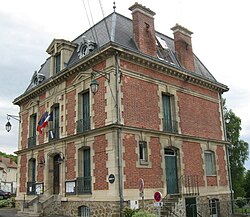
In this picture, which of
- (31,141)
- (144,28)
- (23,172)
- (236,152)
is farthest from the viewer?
(236,152)

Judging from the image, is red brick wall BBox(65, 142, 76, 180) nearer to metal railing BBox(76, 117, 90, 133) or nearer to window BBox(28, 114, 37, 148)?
metal railing BBox(76, 117, 90, 133)

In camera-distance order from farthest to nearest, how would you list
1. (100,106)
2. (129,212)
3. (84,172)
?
(84,172)
(100,106)
(129,212)

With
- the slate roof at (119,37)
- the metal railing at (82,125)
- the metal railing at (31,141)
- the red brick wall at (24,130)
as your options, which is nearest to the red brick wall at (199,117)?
the slate roof at (119,37)

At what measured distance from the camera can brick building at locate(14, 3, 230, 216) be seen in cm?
1360

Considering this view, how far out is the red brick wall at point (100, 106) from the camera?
46.2 ft

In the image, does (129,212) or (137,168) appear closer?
(129,212)

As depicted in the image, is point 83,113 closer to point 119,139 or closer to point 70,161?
point 70,161

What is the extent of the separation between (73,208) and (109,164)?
10.9 ft

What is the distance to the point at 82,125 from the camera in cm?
1530

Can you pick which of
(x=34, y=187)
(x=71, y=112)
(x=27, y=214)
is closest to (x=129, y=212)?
(x=71, y=112)

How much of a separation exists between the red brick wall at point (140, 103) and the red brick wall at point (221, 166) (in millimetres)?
5629

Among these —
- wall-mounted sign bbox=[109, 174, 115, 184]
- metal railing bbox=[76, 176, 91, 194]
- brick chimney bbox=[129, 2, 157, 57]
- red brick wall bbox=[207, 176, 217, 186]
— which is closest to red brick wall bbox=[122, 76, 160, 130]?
brick chimney bbox=[129, 2, 157, 57]

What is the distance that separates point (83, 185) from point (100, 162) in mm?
1673

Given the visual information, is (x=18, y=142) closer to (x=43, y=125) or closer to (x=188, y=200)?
(x=43, y=125)
